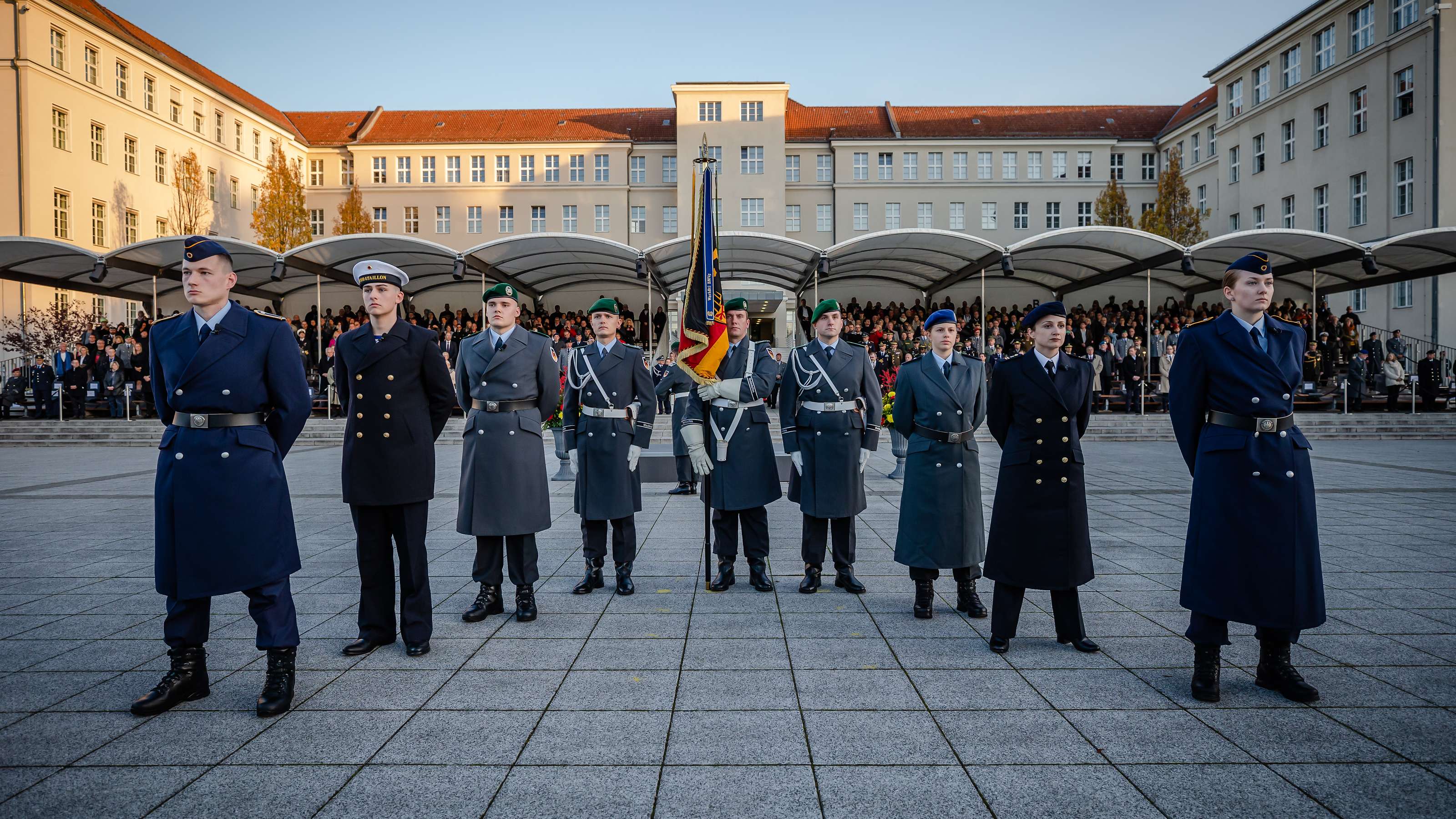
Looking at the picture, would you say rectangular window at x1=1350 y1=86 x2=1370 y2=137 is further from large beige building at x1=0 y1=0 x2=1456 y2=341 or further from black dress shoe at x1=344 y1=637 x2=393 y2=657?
black dress shoe at x1=344 y1=637 x2=393 y2=657

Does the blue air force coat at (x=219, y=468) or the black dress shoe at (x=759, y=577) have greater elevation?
the blue air force coat at (x=219, y=468)

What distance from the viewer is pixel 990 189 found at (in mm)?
49688

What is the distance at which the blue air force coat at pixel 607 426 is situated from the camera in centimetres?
573

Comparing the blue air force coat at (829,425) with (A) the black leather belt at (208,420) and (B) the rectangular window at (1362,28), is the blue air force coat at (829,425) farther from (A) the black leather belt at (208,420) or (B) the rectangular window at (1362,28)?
(B) the rectangular window at (1362,28)

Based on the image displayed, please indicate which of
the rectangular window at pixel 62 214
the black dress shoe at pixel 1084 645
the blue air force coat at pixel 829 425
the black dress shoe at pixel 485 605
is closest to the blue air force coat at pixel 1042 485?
the black dress shoe at pixel 1084 645

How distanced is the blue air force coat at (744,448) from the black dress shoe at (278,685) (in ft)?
9.31

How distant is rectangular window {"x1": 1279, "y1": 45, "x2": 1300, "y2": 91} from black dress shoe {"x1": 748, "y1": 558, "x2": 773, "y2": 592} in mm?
42068

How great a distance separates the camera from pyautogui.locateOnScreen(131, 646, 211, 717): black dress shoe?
356 centimetres

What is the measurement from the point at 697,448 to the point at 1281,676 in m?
3.50

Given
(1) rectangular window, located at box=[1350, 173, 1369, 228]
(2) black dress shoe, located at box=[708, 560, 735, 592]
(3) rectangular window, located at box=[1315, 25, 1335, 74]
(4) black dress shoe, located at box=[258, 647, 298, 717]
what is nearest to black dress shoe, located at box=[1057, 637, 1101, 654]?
(2) black dress shoe, located at box=[708, 560, 735, 592]

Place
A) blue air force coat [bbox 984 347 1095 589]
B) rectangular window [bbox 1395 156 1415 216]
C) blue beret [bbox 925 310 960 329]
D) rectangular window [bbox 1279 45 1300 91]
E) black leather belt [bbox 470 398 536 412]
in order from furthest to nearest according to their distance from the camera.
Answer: rectangular window [bbox 1279 45 1300 91], rectangular window [bbox 1395 156 1415 216], blue beret [bbox 925 310 960 329], black leather belt [bbox 470 398 536 412], blue air force coat [bbox 984 347 1095 589]

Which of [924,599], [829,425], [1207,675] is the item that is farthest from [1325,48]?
[1207,675]

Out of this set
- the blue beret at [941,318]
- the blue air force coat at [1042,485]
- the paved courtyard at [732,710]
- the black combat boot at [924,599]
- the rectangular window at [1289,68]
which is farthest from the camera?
the rectangular window at [1289,68]

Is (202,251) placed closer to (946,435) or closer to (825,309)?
(825,309)
